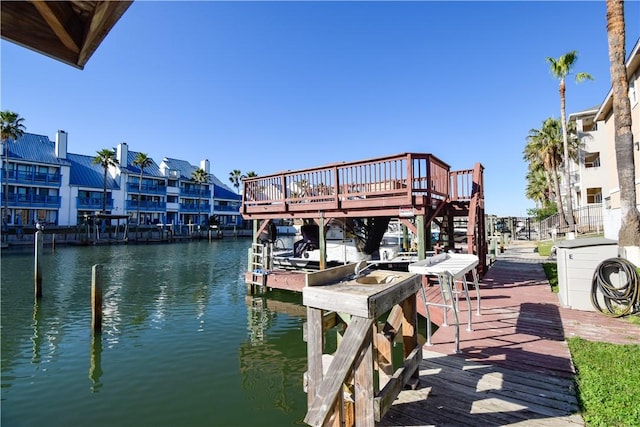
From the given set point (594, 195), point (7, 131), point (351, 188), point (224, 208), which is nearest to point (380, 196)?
point (351, 188)

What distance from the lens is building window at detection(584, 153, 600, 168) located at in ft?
98.7

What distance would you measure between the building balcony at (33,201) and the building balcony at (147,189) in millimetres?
9986

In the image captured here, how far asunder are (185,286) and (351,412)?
15.5 metres

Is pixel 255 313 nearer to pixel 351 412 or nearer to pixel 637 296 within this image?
pixel 351 412

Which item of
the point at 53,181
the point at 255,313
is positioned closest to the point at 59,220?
the point at 53,181

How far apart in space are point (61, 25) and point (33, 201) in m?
52.7

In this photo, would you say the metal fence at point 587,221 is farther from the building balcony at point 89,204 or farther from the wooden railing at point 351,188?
the building balcony at point 89,204

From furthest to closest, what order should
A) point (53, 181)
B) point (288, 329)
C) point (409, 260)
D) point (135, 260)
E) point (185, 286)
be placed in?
point (53, 181) → point (135, 260) → point (185, 286) → point (409, 260) → point (288, 329)

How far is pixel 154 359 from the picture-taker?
7832 mm

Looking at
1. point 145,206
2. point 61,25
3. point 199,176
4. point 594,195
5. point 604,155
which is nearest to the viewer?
point 61,25

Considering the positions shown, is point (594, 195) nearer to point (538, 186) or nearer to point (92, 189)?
point (538, 186)

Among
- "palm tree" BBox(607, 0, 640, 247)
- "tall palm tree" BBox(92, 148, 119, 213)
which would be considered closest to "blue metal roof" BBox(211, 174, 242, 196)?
"tall palm tree" BBox(92, 148, 119, 213)

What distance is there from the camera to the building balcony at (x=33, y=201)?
132 ft

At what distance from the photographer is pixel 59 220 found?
44.8 metres
